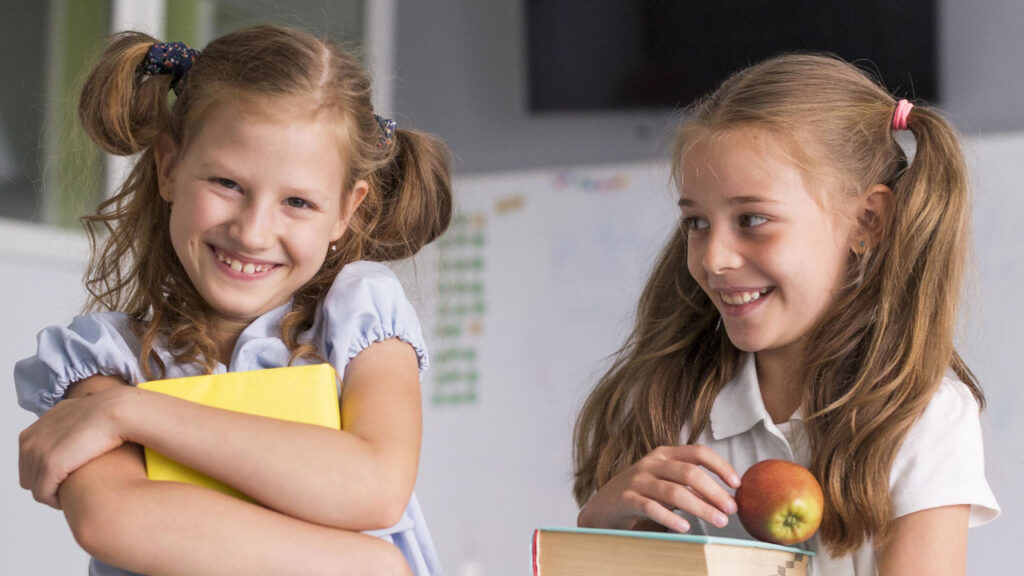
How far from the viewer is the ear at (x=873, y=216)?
141cm

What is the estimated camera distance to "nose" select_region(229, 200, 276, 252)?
1147 millimetres

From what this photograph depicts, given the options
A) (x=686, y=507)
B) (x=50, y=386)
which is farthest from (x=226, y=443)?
(x=686, y=507)

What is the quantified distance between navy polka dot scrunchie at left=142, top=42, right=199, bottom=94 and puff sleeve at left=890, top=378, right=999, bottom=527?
95 centimetres

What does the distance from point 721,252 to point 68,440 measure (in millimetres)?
759

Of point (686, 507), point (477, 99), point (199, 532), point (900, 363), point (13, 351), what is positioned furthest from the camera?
point (477, 99)

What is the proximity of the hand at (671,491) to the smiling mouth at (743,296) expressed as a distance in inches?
9.1

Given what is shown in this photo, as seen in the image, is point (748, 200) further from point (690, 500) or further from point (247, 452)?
point (247, 452)

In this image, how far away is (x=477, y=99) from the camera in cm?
355

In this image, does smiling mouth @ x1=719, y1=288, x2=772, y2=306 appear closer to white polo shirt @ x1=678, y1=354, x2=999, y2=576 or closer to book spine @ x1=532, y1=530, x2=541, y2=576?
white polo shirt @ x1=678, y1=354, x2=999, y2=576

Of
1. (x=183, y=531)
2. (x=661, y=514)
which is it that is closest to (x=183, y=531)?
(x=183, y=531)

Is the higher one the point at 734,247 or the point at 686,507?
the point at 734,247

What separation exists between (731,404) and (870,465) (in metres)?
0.24

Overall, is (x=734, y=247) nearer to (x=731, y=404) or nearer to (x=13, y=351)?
(x=731, y=404)

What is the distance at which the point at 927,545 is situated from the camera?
1.22 metres
